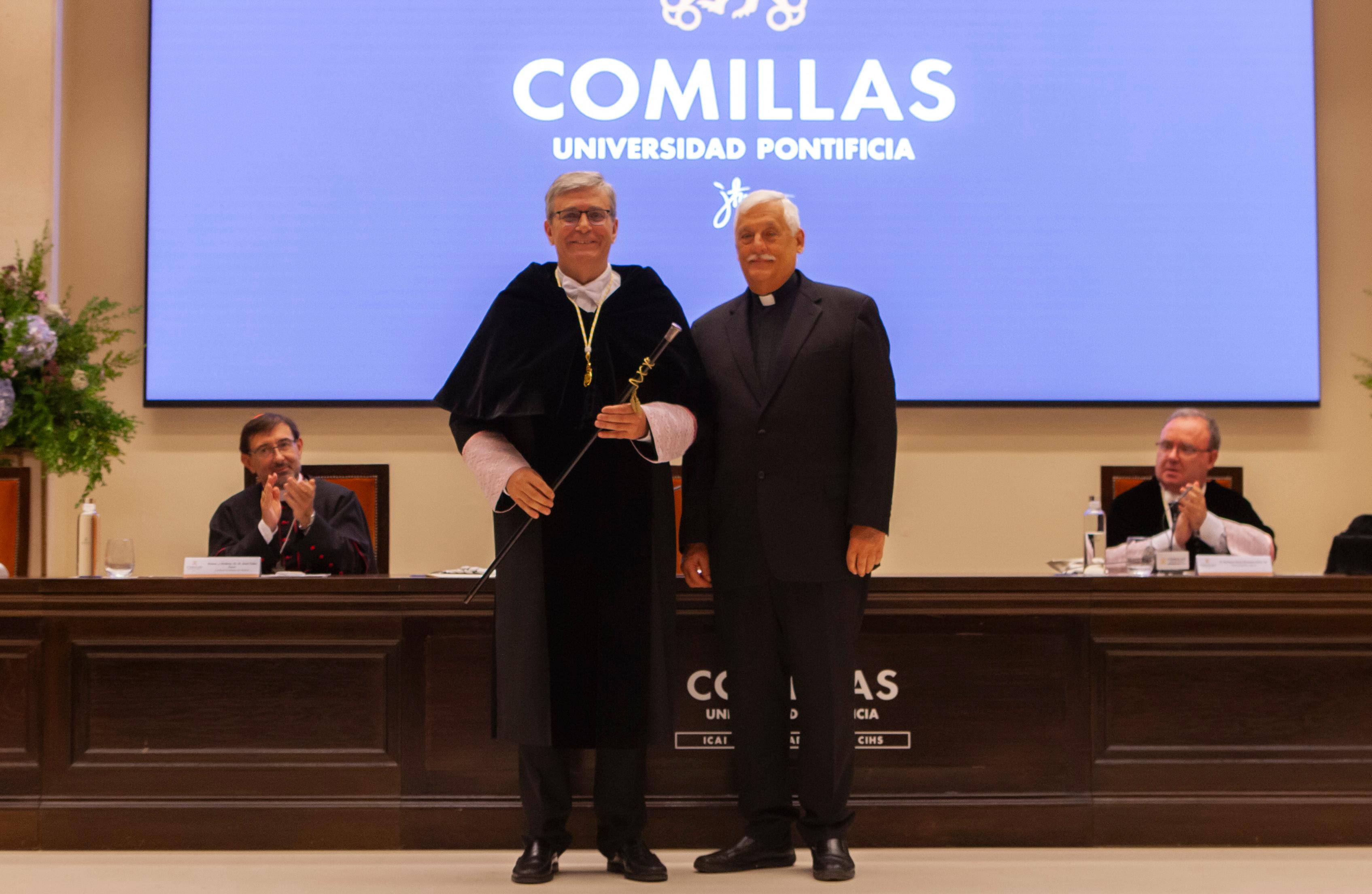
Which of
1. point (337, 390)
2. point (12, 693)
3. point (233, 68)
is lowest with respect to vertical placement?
point (12, 693)

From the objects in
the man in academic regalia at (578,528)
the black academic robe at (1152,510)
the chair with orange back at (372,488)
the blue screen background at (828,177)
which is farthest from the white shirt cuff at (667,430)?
the blue screen background at (828,177)

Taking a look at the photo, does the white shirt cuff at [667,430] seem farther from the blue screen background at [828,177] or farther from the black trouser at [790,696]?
→ the blue screen background at [828,177]

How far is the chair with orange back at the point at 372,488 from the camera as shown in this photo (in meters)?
4.17

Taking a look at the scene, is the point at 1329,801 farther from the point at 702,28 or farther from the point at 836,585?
the point at 702,28

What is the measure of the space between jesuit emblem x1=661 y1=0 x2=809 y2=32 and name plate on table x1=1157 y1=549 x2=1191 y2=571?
9.35 ft

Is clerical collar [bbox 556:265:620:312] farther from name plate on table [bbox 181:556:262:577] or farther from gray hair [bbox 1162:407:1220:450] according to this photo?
gray hair [bbox 1162:407:1220:450]

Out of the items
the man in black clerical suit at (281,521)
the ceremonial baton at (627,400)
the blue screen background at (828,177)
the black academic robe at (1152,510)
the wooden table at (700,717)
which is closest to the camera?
the ceremonial baton at (627,400)

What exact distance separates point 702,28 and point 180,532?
3211 millimetres

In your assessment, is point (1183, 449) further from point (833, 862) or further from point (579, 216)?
point (579, 216)

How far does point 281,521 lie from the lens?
348 cm

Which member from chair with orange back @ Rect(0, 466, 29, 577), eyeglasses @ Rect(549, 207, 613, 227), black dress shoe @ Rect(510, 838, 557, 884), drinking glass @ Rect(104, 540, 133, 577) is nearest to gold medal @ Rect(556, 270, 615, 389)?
eyeglasses @ Rect(549, 207, 613, 227)

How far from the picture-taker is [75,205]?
4.86m

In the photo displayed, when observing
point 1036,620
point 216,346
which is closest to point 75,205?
point 216,346

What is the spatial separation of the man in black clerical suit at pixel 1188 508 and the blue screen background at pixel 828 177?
1204 mm
